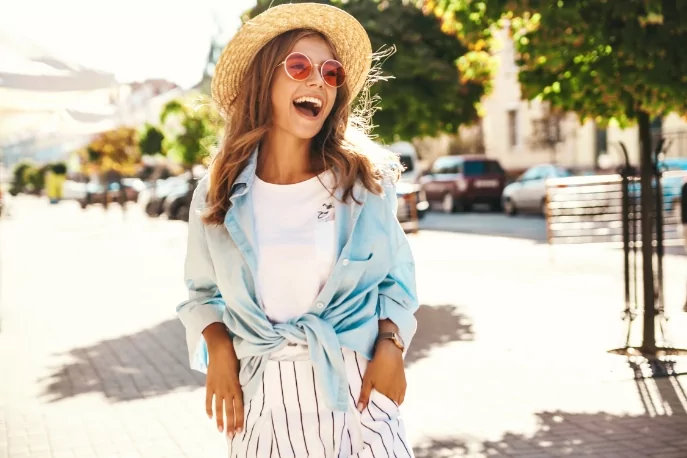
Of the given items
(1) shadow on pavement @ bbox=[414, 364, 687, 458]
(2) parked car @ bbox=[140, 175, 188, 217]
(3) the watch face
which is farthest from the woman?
(2) parked car @ bbox=[140, 175, 188, 217]

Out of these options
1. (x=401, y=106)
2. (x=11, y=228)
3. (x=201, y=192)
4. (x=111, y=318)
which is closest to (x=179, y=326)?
(x=111, y=318)

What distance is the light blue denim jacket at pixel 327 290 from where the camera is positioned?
2.58 metres

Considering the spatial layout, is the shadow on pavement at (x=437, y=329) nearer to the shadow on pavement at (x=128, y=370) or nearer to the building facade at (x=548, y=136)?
the shadow on pavement at (x=128, y=370)

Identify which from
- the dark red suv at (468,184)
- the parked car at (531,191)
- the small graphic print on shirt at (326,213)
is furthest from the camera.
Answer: the dark red suv at (468,184)

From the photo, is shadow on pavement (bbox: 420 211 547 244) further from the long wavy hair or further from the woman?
the woman

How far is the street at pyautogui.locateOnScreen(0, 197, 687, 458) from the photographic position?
580 cm

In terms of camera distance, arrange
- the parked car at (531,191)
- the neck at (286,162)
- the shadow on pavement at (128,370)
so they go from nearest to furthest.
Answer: the neck at (286,162) < the shadow on pavement at (128,370) < the parked car at (531,191)

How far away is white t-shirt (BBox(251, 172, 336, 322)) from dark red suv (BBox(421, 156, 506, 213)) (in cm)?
2948

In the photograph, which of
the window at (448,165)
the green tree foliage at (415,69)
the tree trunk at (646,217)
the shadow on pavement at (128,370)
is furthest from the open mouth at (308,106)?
the window at (448,165)

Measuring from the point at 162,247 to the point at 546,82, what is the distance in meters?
15.1

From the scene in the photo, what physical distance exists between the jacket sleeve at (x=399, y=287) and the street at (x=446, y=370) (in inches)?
113

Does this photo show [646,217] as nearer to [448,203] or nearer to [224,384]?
[224,384]

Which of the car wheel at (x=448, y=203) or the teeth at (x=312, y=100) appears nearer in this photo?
the teeth at (x=312, y=100)

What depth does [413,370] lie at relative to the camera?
7.72 metres
